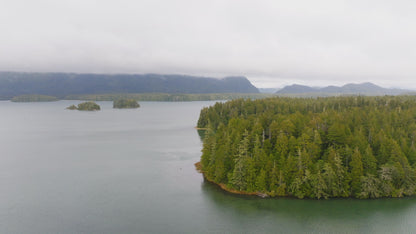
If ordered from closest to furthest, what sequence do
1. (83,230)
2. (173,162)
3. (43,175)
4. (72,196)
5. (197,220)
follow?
1. (83,230)
2. (197,220)
3. (72,196)
4. (43,175)
5. (173,162)

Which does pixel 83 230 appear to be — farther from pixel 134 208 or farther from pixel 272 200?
pixel 272 200

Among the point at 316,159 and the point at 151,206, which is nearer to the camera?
the point at 151,206

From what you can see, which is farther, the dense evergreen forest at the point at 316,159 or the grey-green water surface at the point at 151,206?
the dense evergreen forest at the point at 316,159

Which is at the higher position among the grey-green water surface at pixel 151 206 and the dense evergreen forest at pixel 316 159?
the dense evergreen forest at pixel 316 159

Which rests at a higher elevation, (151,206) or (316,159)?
(316,159)

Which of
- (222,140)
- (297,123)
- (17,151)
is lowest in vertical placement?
(17,151)

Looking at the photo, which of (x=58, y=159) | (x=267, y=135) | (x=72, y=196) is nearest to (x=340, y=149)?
(x=267, y=135)

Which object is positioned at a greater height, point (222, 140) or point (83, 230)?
point (222, 140)

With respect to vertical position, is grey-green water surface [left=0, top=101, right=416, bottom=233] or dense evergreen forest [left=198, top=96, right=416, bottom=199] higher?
dense evergreen forest [left=198, top=96, right=416, bottom=199]

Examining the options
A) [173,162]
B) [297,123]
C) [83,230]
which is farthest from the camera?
[173,162]

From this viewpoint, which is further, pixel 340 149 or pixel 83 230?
pixel 340 149

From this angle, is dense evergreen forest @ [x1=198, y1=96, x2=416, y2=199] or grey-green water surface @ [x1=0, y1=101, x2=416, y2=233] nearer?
grey-green water surface @ [x1=0, y1=101, x2=416, y2=233]
